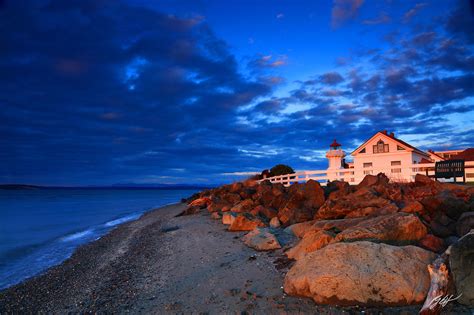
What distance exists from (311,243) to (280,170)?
3046 cm

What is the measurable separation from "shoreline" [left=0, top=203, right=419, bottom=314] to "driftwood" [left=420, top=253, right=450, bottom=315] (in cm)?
30

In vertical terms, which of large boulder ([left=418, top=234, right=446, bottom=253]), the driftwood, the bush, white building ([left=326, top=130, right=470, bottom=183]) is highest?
white building ([left=326, top=130, right=470, bottom=183])

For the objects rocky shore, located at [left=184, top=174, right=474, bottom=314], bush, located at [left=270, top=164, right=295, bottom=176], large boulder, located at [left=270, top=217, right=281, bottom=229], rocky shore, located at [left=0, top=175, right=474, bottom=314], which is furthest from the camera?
bush, located at [left=270, top=164, right=295, bottom=176]

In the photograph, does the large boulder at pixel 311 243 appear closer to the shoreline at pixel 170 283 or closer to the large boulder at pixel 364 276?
the shoreline at pixel 170 283

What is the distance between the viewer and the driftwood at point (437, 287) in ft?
15.5

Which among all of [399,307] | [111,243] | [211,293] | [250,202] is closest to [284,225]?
[250,202]

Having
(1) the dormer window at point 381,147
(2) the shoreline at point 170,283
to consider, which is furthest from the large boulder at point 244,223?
(1) the dormer window at point 381,147

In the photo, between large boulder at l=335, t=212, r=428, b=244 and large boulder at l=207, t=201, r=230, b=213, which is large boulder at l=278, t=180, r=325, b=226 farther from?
large boulder at l=207, t=201, r=230, b=213

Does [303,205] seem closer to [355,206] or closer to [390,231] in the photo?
[355,206]

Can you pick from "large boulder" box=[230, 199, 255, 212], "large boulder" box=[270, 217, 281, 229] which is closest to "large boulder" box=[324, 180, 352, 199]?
"large boulder" box=[270, 217, 281, 229]

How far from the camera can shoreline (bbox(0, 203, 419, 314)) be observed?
5965mm

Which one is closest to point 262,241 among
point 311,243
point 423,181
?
point 311,243

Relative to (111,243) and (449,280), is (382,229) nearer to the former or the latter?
(449,280)

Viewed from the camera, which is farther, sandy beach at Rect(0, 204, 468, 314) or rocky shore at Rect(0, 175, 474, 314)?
sandy beach at Rect(0, 204, 468, 314)
